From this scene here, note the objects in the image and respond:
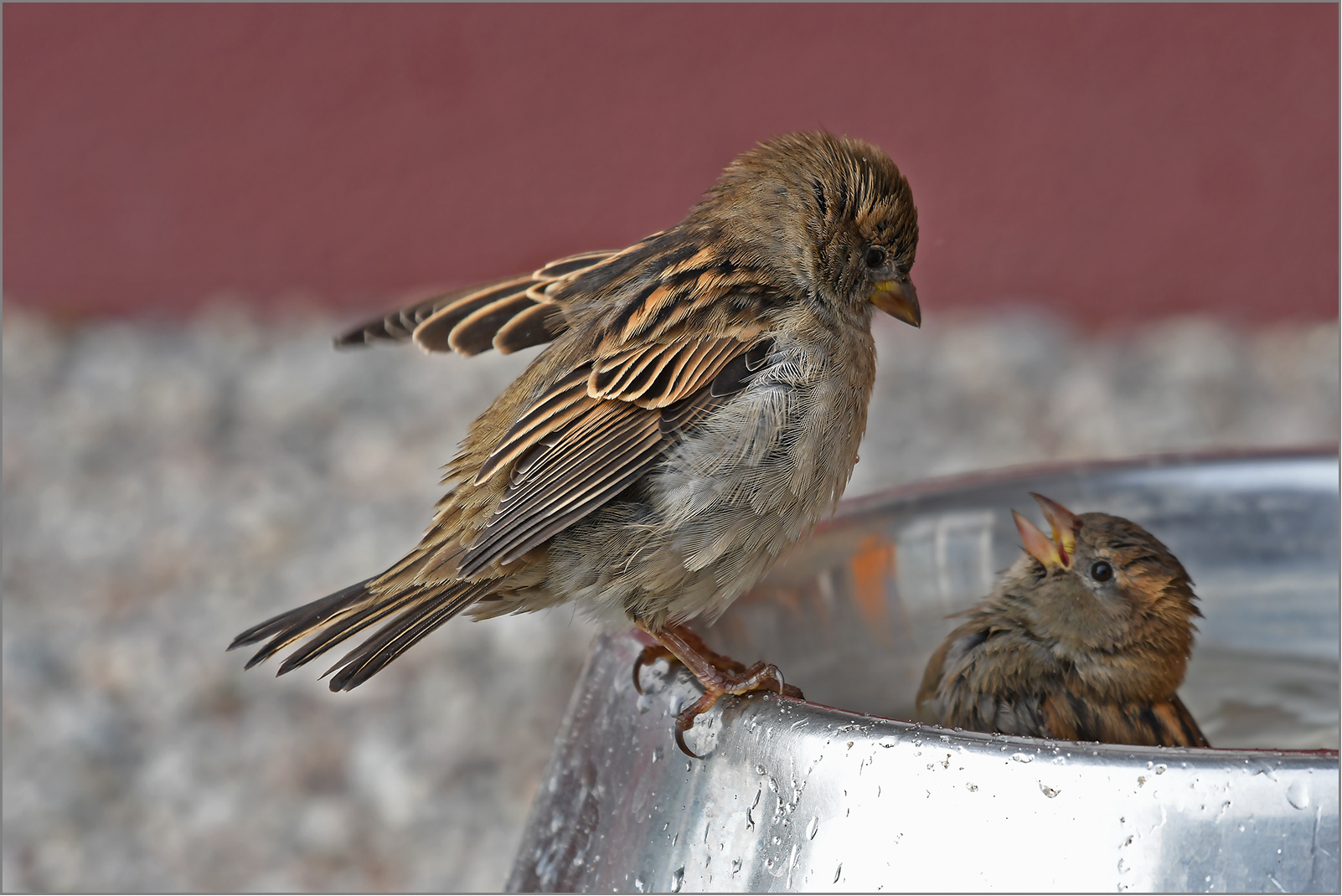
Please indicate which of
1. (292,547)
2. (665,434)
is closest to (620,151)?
(292,547)

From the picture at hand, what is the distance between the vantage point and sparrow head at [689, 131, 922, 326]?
100.0 inches

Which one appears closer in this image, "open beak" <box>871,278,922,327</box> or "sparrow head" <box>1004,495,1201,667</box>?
"sparrow head" <box>1004,495,1201,667</box>

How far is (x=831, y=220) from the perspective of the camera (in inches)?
100

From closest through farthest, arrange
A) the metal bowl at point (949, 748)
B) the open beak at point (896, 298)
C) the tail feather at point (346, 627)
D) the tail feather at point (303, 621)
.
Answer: the metal bowl at point (949, 748) → the tail feather at point (346, 627) → the tail feather at point (303, 621) → the open beak at point (896, 298)

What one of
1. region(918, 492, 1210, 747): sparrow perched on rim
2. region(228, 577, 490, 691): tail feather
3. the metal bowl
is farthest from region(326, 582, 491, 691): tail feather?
region(918, 492, 1210, 747): sparrow perched on rim

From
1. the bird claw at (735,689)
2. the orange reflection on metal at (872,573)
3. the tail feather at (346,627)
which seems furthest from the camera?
the orange reflection on metal at (872,573)

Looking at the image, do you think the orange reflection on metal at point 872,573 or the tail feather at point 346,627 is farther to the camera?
the orange reflection on metal at point 872,573

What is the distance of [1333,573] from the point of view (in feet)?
8.26

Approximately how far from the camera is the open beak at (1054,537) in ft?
7.62

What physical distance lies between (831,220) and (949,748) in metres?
1.25

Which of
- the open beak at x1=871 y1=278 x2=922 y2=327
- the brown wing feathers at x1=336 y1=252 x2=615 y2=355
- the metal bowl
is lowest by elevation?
the metal bowl

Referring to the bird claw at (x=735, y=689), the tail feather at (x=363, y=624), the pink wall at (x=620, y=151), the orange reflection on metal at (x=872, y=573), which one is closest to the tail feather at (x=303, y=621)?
the tail feather at (x=363, y=624)

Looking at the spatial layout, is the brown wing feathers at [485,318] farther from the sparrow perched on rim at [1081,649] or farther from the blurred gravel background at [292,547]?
the blurred gravel background at [292,547]

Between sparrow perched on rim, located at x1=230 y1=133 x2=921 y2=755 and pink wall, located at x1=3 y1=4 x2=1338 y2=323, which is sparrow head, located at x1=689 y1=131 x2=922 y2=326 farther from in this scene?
pink wall, located at x1=3 y1=4 x2=1338 y2=323
